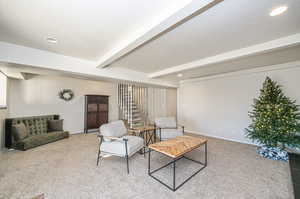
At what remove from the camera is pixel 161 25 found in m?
1.59

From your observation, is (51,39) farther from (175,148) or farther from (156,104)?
(156,104)

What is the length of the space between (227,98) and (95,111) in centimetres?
539

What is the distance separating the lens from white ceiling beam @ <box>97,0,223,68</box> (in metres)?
1.27

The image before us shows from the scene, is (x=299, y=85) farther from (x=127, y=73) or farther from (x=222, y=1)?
(x=127, y=73)

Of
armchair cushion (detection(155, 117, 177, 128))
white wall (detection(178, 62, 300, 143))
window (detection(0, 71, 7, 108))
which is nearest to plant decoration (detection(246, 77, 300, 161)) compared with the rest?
white wall (detection(178, 62, 300, 143))

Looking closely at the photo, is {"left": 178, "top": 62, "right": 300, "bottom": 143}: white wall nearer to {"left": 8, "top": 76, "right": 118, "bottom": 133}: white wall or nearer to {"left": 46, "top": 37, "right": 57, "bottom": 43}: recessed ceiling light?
{"left": 8, "top": 76, "right": 118, "bottom": 133}: white wall

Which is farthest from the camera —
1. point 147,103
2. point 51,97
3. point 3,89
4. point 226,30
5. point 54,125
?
point 147,103

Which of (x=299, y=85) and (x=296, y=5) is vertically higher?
(x=296, y=5)

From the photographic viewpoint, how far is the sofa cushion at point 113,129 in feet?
9.13

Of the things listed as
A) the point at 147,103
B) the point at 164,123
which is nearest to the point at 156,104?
the point at 147,103

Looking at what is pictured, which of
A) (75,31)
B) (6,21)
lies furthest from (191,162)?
(6,21)

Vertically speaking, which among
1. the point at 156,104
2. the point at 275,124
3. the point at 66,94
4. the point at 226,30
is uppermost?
the point at 226,30

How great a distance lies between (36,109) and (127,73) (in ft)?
11.7

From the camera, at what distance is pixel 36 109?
444cm
